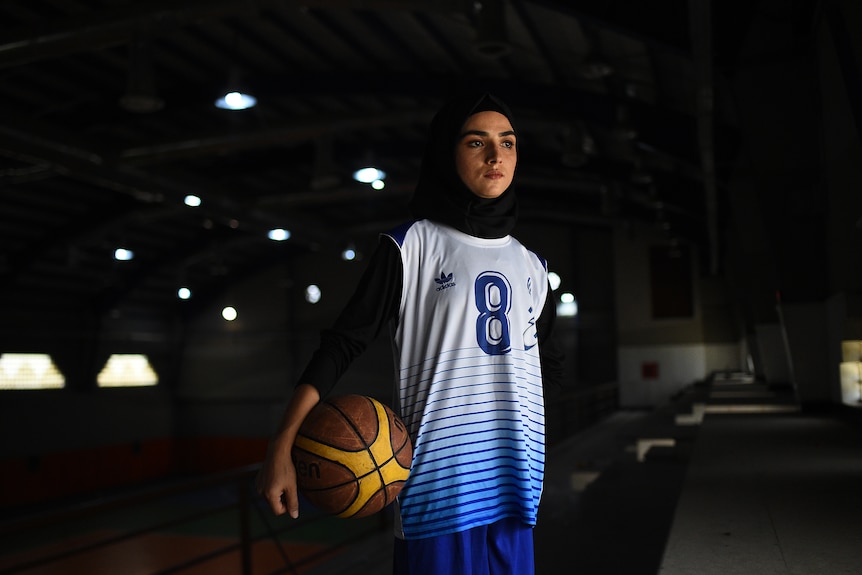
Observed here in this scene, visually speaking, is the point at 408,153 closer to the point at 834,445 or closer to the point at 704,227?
the point at 704,227

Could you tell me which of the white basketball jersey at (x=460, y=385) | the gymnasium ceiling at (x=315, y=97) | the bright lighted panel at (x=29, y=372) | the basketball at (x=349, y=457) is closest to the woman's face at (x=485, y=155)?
the white basketball jersey at (x=460, y=385)

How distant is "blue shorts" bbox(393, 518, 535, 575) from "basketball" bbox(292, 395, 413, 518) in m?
0.12

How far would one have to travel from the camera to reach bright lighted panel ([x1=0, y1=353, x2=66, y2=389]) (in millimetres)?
19156

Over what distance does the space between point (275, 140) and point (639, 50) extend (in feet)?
17.7

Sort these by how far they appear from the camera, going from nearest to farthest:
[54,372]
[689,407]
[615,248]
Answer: [689,407] < [54,372] < [615,248]

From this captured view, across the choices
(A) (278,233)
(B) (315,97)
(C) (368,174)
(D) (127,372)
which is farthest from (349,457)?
(D) (127,372)

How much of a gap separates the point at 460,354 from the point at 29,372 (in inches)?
829

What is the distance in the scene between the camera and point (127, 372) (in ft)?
76.9

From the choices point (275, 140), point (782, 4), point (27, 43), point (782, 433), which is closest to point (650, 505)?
point (782, 433)

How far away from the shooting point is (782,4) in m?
6.86

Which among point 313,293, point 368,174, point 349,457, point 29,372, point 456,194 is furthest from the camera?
point 313,293

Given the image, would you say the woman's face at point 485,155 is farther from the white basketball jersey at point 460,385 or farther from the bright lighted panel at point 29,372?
the bright lighted panel at point 29,372

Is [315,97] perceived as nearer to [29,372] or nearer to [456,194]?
[456,194]

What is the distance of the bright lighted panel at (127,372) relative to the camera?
22.4 meters
